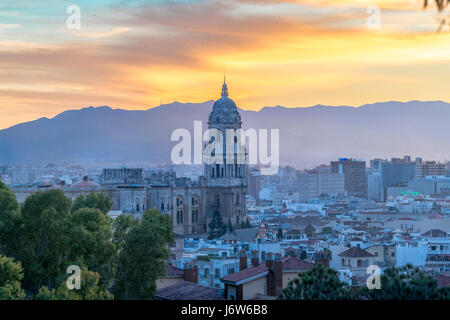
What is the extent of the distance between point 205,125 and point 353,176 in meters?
26.1

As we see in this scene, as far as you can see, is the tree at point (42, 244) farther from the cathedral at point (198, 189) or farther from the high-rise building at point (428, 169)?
the high-rise building at point (428, 169)

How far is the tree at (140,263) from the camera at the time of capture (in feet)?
73.3

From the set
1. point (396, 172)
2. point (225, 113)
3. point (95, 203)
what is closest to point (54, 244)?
point (95, 203)

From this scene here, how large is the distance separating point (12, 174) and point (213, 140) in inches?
1987

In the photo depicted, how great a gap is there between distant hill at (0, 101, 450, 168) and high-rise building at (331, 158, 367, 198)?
59.2 ft

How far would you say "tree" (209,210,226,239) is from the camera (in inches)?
2534

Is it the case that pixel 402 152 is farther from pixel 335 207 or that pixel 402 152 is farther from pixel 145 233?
pixel 145 233

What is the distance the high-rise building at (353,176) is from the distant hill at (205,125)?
59.2ft

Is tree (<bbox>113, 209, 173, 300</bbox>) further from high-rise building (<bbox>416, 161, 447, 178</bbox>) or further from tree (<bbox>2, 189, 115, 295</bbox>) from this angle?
high-rise building (<bbox>416, 161, 447, 178</bbox>)

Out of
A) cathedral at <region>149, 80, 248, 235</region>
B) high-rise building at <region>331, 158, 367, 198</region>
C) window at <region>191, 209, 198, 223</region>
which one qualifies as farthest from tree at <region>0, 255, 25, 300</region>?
high-rise building at <region>331, 158, 367, 198</region>

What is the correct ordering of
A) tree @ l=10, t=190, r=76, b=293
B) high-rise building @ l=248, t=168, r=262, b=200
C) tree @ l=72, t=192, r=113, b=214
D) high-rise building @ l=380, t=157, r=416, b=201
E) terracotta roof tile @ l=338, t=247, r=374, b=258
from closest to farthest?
tree @ l=10, t=190, r=76, b=293 < tree @ l=72, t=192, r=113, b=214 < terracotta roof tile @ l=338, t=247, r=374, b=258 < high-rise building @ l=248, t=168, r=262, b=200 < high-rise building @ l=380, t=157, r=416, b=201

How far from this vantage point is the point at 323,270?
1636cm

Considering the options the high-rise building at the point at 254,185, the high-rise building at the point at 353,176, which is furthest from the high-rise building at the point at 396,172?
the high-rise building at the point at 254,185

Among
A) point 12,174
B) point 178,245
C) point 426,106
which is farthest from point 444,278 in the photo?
point 426,106
